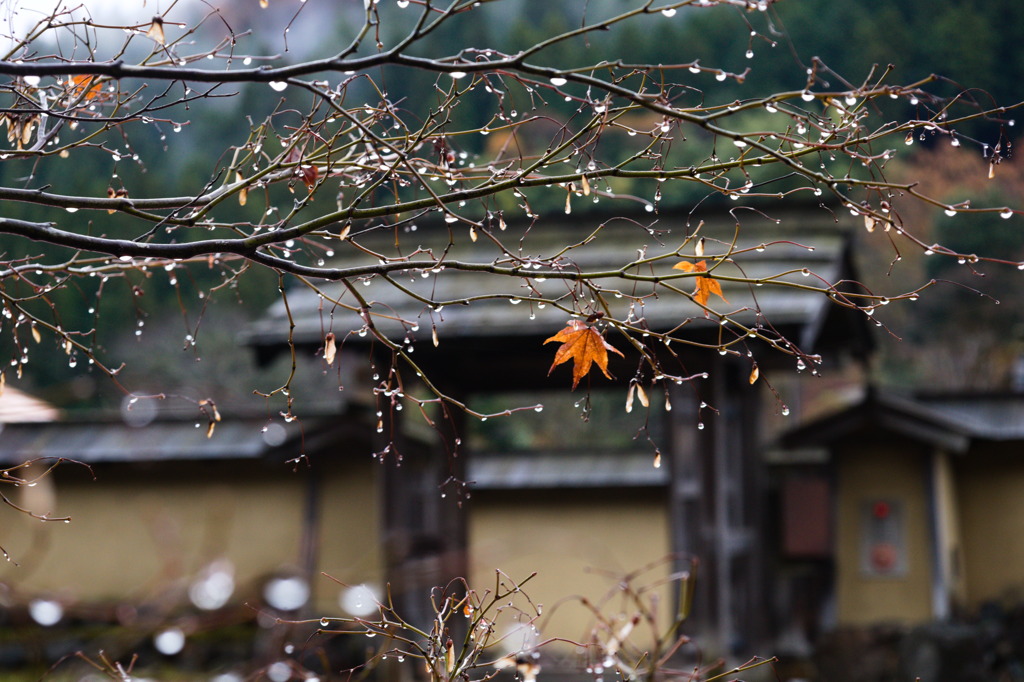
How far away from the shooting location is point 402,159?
1.74 metres

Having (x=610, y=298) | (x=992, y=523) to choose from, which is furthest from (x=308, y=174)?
(x=992, y=523)

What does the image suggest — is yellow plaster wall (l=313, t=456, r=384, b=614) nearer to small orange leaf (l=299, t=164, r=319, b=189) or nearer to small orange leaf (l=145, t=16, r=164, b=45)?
small orange leaf (l=299, t=164, r=319, b=189)

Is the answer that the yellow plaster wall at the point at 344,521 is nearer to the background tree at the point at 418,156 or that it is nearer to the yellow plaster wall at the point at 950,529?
the yellow plaster wall at the point at 950,529

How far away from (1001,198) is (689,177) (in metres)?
18.2

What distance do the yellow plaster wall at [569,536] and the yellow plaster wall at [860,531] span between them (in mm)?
1712

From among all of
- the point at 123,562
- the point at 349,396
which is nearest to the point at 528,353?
the point at 349,396

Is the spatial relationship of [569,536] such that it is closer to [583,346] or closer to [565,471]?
[565,471]

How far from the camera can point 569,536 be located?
31.0 ft

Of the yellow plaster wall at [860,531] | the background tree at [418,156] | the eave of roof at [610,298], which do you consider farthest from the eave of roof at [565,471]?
the background tree at [418,156]

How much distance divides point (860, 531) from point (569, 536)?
2768mm

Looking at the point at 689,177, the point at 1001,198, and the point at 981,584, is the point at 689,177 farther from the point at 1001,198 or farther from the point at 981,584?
the point at 1001,198

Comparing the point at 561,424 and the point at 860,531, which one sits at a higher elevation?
the point at 561,424

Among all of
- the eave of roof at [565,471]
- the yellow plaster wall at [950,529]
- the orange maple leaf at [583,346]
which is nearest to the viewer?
the orange maple leaf at [583,346]

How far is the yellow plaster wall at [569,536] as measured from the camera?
30.4 ft
